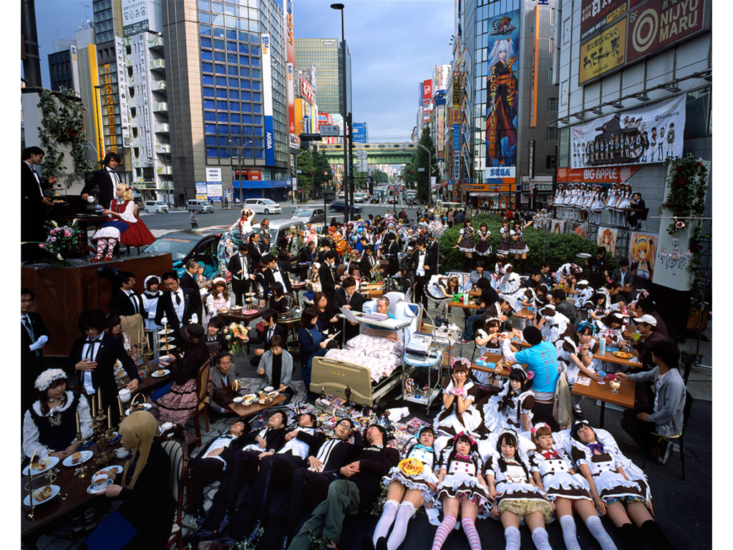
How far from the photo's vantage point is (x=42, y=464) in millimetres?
4199

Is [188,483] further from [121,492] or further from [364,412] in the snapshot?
[364,412]

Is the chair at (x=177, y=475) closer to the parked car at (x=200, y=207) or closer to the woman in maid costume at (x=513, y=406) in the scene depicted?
the woman in maid costume at (x=513, y=406)

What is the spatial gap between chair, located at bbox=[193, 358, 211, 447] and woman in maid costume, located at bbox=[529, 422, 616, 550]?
14.6ft

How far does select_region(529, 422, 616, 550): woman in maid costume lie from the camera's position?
418 cm

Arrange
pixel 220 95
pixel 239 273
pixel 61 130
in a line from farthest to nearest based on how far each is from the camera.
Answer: pixel 220 95
pixel 239 273
pixel 61 130

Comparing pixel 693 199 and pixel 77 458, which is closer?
pixel 77 458

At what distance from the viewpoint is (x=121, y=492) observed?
3924 millimetres

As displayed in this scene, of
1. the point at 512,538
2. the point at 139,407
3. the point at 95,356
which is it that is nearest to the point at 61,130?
the point at 95,356

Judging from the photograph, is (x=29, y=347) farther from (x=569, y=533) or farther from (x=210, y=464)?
(x=569, y=533)

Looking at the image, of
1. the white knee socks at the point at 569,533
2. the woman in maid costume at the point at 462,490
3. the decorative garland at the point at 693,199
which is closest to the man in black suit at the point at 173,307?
the woman in maid costume at the point at 462,490

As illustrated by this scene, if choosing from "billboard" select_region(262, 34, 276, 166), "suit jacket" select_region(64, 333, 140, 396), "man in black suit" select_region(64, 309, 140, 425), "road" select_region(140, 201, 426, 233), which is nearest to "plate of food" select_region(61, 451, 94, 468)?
"man in black suit" select_region(64, 309, 140, 425)

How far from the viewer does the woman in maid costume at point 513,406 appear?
587 cm

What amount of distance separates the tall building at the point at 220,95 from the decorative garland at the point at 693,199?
194 feet

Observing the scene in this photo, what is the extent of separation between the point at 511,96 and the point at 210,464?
50.5 metres
